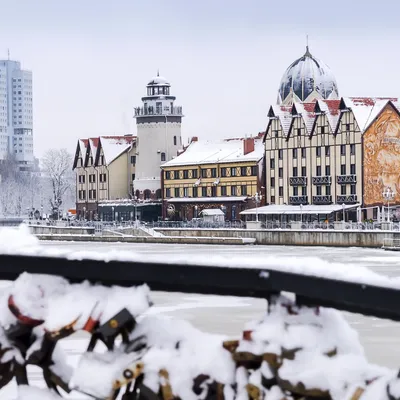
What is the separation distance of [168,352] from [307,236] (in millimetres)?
63369

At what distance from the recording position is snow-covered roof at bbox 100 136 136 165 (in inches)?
3826

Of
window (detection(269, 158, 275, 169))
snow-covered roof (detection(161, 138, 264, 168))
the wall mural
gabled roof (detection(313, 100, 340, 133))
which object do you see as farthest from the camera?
snow-covered roof (detection(161, 138, 264, 168))

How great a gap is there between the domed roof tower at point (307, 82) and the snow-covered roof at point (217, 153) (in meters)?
7.72

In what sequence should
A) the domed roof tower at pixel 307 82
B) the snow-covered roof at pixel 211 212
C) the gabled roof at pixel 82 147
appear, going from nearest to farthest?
the snow-covered roof at pixel 211 212 → the domed roof tower at pixel 307 82 → the gabled roof at pixel 82 147

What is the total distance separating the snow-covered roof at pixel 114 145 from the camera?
97188 millimetres

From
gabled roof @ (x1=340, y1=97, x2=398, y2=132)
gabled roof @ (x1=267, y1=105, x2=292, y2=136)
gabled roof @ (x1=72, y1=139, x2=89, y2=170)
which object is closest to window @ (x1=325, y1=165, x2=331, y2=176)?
gabled roof @ (x1=340, y1=97, x2=398, y2=132)

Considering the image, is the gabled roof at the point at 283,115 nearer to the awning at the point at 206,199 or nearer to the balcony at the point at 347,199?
the awning at the point at 206,199

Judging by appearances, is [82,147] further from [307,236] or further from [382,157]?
[307,236]

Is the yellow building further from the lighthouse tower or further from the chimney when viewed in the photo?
the lighthouse tower

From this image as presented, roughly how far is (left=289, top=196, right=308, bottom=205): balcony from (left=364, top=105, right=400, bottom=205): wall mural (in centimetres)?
584

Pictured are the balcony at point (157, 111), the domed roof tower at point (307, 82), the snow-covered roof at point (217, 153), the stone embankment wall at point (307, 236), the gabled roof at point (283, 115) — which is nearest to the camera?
the stone embankment wall at point (307, 236)

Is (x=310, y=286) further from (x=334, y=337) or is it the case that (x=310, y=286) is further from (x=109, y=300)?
(x=109, y=300)

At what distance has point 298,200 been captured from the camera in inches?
3041

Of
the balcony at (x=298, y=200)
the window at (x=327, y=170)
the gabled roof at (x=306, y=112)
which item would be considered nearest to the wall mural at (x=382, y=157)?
the window at (x=327, y=170)
